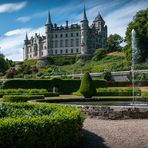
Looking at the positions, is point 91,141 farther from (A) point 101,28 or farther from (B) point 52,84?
(A) point 101,28

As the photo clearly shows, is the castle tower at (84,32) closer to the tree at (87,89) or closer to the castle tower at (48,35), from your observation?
the castle tower at (48,35)

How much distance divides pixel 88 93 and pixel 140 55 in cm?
3876

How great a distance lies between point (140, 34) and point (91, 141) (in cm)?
5219

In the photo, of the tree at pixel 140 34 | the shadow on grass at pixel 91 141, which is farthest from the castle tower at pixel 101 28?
the shadow on grass at pixel 91 141

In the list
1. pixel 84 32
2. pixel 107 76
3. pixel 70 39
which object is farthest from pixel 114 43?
pixel 107 76

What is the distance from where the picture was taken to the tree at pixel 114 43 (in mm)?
102812

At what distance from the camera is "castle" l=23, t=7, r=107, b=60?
118 meters

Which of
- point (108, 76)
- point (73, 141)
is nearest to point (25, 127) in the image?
point (73, 141)

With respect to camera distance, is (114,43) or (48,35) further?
(48,35)

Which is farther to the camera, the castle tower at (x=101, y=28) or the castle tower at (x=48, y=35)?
the castle tower at (x=101, y=28)

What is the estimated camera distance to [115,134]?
37.2ft

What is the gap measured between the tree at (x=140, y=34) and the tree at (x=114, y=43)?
→ 1538 inches

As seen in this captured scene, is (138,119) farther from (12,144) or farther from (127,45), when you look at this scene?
(127,45)

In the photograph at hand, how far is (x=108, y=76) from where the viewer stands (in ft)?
169
